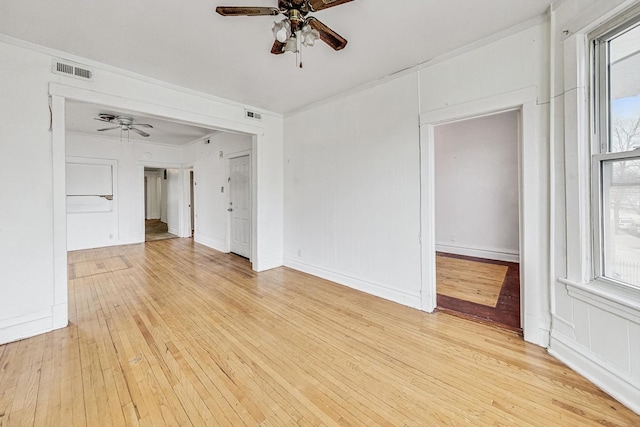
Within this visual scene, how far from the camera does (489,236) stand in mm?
4926

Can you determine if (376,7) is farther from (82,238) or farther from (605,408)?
(82,238)

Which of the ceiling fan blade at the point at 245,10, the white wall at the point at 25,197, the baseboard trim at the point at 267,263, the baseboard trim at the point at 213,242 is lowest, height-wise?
the baseboard trim at the point at 267,263

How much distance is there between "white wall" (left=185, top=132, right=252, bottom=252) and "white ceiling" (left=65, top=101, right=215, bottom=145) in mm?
376

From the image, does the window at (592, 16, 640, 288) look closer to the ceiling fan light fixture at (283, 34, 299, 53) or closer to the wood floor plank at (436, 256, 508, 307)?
the wood floor plank at (436, 256, 508, 307)

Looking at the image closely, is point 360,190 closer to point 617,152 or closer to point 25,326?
point 617,152

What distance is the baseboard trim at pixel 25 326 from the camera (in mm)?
2282

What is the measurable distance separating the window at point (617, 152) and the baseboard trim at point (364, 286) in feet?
5.26

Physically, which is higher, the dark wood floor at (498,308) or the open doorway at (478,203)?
the open doorway at (478,203)

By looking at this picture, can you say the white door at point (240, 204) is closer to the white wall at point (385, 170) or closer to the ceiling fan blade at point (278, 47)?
the white wall at point (385, 170)

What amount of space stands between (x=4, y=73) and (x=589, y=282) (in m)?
5.20

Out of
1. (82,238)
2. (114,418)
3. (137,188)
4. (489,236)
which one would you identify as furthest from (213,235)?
(489,236)

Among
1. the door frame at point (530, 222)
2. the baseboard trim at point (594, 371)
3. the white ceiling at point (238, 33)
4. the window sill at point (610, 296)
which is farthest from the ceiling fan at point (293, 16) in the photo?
the baseboard trim at point (594, 371)

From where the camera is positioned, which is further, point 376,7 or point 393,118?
point 393,118

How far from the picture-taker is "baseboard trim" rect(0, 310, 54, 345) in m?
2.28
